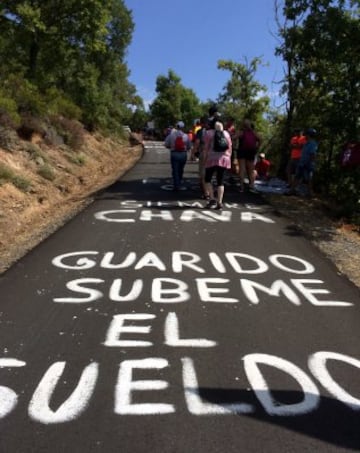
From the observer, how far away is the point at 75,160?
1766cm

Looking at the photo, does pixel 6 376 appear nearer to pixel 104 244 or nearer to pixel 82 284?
pixel 82 284

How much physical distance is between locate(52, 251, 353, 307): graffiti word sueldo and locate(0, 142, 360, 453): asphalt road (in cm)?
2

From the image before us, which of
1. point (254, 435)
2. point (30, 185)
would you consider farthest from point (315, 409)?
point (30, 185)

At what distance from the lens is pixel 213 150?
9.84 m

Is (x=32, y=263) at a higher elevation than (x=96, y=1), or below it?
below

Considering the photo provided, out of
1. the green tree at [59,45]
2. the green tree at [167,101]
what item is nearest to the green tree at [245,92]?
the green tree at [59,45]

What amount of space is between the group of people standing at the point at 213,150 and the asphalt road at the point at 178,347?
2.39 meters


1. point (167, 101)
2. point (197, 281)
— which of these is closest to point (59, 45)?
point (197, 281)

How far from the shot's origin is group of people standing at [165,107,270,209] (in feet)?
32.3

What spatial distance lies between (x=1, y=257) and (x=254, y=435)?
4.86 metres

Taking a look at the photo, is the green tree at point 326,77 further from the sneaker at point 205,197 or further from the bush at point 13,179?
the bush at point 13,179

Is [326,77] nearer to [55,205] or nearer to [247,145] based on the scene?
[247,145]

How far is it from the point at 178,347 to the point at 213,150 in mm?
6076

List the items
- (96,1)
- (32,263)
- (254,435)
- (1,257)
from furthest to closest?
1. (96,1)
2. (1,257)
3. (32,263)
4. (254,435)
